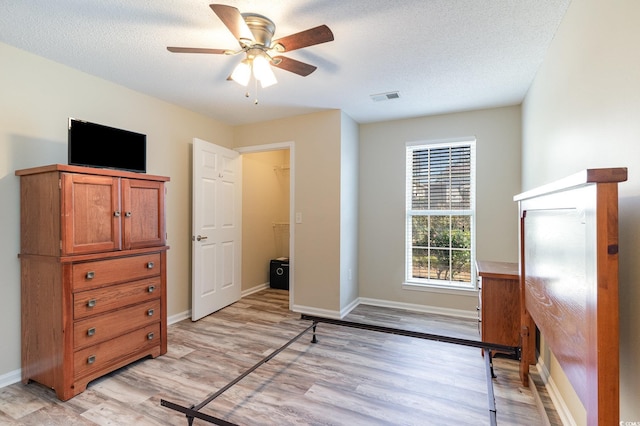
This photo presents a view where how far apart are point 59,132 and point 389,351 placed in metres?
3.50

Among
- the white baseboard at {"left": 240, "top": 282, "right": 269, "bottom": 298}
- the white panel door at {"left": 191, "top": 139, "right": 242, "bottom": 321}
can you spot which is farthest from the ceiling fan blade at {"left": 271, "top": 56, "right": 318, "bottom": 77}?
the white baseboard at {"left": 240, "top": 282, "right": 269, "bottom": 298}

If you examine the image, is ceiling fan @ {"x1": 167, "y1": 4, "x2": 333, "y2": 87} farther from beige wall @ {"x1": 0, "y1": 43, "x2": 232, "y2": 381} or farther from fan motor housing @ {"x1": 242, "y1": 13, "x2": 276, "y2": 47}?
beige wall @ {"x1": 0, "y1": 43, "x2": 232, "y2": 381}

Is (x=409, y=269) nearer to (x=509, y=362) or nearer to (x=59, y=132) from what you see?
(x=509, y=362)

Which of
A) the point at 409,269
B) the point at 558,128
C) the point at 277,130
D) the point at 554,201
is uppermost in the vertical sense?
the point at 277,130

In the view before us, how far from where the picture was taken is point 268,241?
5.31 meters

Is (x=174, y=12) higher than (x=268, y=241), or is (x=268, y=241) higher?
(x=174, y=12)

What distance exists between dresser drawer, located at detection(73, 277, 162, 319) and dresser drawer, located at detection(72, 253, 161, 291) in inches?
1.9

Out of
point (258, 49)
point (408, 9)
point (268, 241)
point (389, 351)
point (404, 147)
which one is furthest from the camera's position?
point (268, 241)

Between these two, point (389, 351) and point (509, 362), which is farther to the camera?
point (389, 351)

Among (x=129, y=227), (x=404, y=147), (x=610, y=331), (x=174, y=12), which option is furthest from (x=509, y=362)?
(x=174, y=12)

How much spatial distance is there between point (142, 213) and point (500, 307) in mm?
3183

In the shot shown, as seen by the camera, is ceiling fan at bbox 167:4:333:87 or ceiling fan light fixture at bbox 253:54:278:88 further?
ceiling fan light fixture at bbox 253:54:278:88

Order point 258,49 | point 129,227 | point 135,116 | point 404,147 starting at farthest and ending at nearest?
point 404,147 < point 135,116 < point 129,227 < point 258,49

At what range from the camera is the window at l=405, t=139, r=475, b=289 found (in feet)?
12.5
